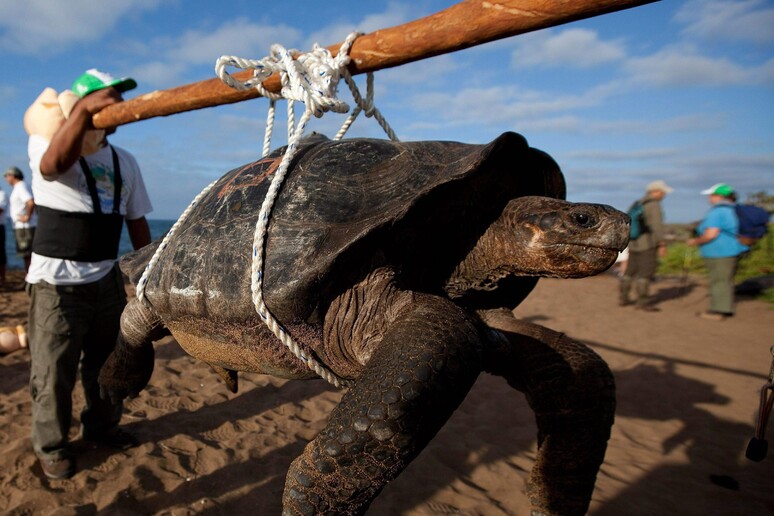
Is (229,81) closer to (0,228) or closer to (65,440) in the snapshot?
(65,440)

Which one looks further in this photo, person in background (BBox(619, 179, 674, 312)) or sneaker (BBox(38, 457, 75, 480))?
person in background (BBox(619, 179, 674, 312))

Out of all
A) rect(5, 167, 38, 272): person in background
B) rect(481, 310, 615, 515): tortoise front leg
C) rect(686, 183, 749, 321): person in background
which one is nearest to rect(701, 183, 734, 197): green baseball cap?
rect(686, 183, 749, 321): person in background

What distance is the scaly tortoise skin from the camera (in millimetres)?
1424

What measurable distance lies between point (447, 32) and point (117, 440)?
3913 millimetres

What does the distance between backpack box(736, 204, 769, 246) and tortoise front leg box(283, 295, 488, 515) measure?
8318mm

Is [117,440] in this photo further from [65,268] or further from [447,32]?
[447,32]

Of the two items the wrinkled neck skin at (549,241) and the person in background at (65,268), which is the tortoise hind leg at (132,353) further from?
the wrinkled neck skin at (549,241)

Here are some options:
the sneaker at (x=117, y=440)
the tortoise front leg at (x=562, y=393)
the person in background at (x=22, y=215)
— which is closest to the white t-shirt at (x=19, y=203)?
the person in background at (x=22, y=215)

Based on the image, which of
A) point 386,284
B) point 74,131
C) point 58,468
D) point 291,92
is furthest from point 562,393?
point 58,468

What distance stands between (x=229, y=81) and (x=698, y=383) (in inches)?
253

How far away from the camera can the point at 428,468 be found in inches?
148

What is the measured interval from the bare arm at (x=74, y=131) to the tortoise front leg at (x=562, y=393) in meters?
2.43

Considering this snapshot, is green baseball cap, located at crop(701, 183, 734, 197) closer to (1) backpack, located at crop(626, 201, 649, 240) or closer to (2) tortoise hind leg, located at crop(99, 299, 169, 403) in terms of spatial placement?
(1) backpack, located at crop(626, 201, 649, 240)

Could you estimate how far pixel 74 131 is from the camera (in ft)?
8.91
